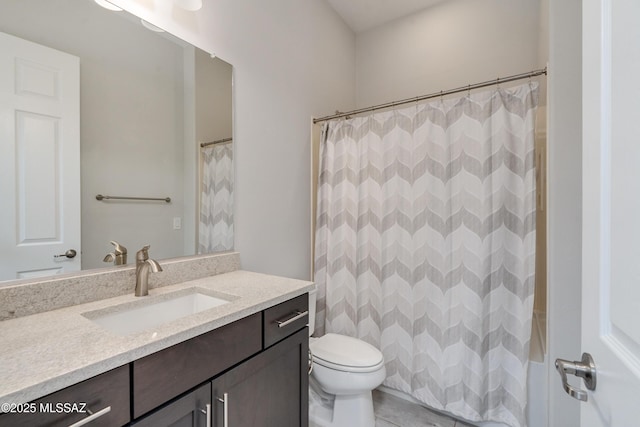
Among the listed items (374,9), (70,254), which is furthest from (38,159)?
(374,9)

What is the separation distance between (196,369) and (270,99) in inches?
60.9

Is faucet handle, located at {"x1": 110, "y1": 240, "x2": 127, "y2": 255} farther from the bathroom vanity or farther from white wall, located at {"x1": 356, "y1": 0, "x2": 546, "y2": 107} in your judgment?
white wall, located at {"x1": 356, "y1": 0, "x2": 546, "y2": 107}

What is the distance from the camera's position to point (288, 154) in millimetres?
1971

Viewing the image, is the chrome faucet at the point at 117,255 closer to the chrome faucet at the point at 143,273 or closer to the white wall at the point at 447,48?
the chrome faucet at the point at 143,273

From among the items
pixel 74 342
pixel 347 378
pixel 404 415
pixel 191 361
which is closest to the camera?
pixel 74 342

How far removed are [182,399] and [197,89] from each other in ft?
4.49

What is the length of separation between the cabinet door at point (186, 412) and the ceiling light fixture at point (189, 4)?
5.15 feet

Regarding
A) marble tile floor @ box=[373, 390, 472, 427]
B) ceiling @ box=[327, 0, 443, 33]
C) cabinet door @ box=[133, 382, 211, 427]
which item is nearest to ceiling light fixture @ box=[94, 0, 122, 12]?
cabinet door @ box=[133, 382, 211, 427]

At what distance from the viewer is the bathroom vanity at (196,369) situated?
1.92ft

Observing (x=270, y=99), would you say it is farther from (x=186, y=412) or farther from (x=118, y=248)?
(x=186, y=412)

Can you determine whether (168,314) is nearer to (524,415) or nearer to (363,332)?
(363,332)

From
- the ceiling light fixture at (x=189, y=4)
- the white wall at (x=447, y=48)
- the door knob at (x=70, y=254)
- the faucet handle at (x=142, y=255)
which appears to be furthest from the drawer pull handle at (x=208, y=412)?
the white wall at (x=447, y=48)

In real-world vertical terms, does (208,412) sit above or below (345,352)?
above

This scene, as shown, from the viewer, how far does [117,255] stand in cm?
113
